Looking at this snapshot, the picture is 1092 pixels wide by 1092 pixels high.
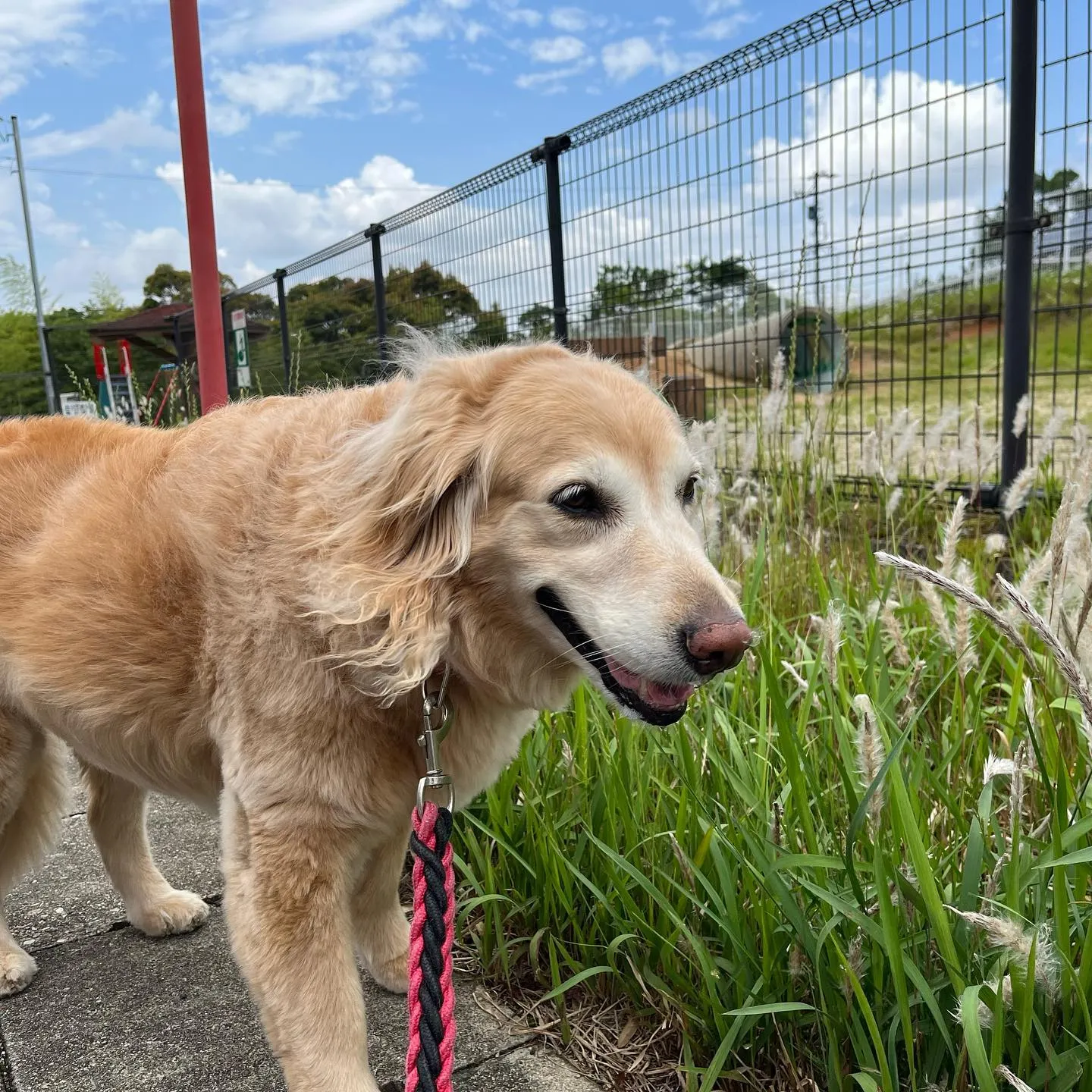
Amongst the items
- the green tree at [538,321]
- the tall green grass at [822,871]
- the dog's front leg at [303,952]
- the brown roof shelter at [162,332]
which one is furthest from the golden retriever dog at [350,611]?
the brown roof shelter at [162,332]

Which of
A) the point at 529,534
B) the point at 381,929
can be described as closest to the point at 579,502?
the point at 529,534

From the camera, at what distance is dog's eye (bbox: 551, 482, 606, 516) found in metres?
1.66

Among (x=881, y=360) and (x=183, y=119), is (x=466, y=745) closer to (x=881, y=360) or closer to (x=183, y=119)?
(x=183, y=119)

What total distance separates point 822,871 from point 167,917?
5.93 ft

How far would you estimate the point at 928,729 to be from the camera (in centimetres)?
252

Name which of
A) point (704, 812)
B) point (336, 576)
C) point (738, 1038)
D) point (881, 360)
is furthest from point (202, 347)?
point (881, 360)

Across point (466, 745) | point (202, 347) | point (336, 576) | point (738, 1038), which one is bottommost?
point (738, 1038)

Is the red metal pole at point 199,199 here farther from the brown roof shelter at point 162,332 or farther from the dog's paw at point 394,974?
the brown roof shelter at point 162,332

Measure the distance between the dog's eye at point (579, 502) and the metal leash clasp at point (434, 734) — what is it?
380mm

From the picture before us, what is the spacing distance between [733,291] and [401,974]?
4670mm

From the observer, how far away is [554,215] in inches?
260

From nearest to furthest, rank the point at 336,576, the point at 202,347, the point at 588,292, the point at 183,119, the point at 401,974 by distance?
the point at 336,576
the point at 401,974
the point at 183,119
the point at 202,347
the point at 588,292

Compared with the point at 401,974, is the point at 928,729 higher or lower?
higher

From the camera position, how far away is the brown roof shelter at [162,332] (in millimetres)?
14344
